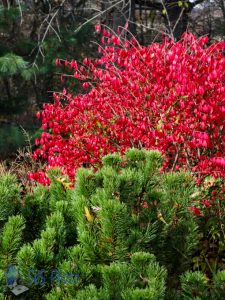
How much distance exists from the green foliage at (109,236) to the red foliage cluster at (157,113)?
1.45 meters

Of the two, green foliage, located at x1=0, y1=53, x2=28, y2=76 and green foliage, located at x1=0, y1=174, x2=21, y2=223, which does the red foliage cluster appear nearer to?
green foliage, located at x1=0, y1=174, x2=21, y2=223

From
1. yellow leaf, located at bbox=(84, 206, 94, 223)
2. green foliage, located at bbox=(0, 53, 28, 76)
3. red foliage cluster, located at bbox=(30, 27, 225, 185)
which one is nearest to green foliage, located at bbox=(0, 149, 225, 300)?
yellow leaf, located at bbox=(84, 206, 94, 223)

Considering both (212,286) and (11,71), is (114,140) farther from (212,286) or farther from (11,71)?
(11,71)

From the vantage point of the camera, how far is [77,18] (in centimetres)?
1564

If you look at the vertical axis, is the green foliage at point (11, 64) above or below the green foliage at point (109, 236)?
below

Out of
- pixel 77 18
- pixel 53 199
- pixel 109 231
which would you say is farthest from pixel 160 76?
pixel 77 18

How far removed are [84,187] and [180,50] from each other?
2.34 metres

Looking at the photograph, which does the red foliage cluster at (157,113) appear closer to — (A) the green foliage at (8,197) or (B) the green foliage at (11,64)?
(A) the green foliage at (8,197)

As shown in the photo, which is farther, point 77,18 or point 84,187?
point 77,18

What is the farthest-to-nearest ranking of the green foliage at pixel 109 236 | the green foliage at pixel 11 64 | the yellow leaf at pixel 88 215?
1. the green foliage at pixel 11 64
2. the yellow leaf at pixel 88 215
3. the green foliage at pixel 109 236

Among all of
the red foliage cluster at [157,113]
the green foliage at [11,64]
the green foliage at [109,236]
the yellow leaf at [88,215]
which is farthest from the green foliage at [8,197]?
the green foliage at [11,64]

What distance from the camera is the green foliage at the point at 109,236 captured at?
2.78 metres

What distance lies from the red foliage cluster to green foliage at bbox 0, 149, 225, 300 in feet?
4.76

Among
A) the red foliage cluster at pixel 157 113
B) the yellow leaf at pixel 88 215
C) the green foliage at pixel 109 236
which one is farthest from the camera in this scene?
the red foliage cluster at pixel 157 113
